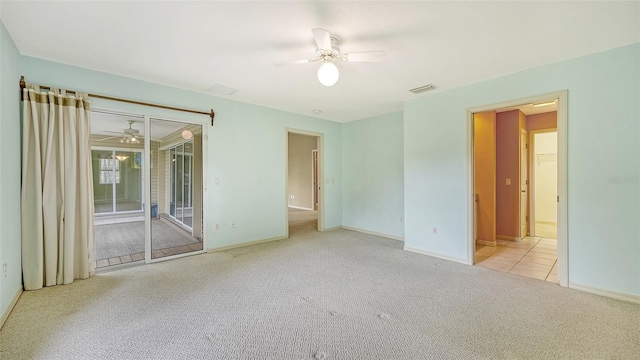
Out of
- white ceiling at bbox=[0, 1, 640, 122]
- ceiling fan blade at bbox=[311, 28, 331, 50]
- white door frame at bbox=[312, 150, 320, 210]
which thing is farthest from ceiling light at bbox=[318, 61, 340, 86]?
white door frame at bbox=[312, 150, 320, 210]

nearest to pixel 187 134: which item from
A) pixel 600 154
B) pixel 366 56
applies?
pixel 366 56

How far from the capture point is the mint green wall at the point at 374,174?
5.05 meters

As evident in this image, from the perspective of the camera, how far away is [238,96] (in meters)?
4.15

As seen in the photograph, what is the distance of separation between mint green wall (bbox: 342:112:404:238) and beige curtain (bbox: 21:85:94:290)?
4525mm

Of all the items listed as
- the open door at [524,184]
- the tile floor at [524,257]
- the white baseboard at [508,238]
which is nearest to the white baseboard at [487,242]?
the tile floor at [524,257]

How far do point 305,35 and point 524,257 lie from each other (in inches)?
171

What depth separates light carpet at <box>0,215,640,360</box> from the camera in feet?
5.86

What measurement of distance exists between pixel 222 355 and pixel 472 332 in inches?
73.6

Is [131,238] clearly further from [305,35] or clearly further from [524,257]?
[524,257]

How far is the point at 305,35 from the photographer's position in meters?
2.34

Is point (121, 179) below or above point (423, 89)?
below

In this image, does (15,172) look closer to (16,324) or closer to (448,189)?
(16,324)

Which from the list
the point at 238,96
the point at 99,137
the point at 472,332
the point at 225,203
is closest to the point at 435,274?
the point at 472,332

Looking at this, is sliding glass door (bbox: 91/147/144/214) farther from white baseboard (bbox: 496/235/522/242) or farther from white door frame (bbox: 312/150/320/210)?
white baseboard (bbox: 496/235/522/242)
